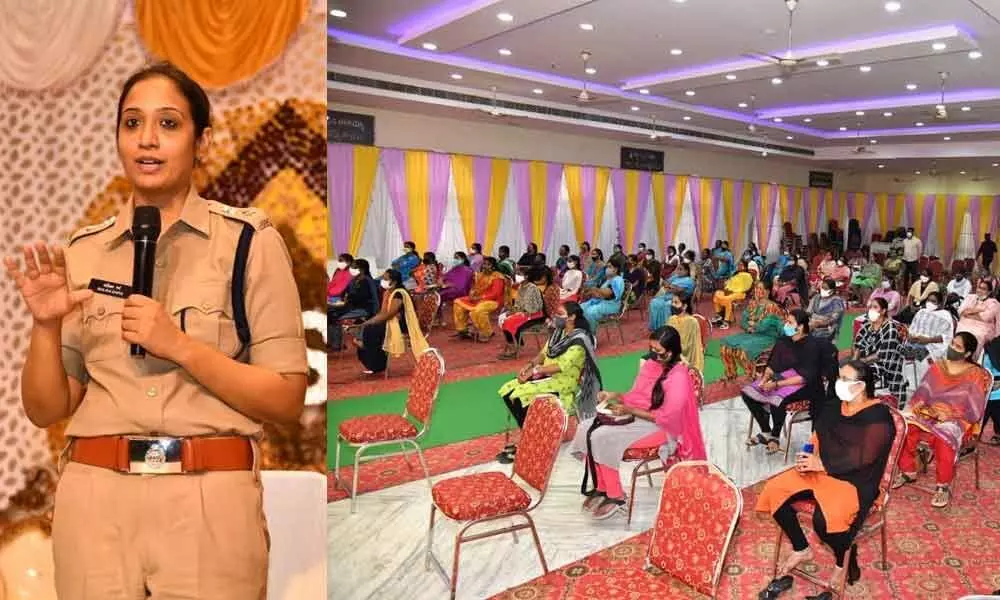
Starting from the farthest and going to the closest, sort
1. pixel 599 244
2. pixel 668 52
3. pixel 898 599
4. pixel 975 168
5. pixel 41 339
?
pixel 975 168, pixel 599 244, pixel 668 52, pixel 898 599, pixel 41 339

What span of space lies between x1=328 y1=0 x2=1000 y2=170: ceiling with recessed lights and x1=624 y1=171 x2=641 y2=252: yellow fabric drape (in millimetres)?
1716

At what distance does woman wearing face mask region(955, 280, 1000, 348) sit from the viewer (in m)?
6.94

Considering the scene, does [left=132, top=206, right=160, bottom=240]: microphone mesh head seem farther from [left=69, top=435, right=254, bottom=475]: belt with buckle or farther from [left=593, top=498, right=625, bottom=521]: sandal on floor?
[left=593, top=498, right=625, bottom=521]: sandal on floor

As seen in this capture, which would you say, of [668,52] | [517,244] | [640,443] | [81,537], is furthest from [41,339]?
[517,244]

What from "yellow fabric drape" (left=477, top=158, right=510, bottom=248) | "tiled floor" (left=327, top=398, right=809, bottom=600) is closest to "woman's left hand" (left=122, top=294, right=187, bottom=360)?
"tiled floor" (left=327, top=398, right=809, bottom=600)

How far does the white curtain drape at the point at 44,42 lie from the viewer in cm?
217

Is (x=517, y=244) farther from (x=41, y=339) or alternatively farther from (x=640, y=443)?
(x=41, y=339)

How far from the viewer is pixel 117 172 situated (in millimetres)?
2158

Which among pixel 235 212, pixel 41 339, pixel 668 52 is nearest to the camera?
pixel 41 339

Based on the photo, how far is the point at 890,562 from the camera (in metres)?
3.99

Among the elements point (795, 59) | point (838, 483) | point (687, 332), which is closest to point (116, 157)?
point (838, 483)

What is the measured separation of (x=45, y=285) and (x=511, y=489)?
2449 millimetres

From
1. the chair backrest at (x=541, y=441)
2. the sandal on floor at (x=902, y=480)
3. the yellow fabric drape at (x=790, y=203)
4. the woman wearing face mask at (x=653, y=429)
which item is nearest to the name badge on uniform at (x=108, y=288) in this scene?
the chair backrest at (x=541, y=441)

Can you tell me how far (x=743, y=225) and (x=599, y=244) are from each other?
573cm
